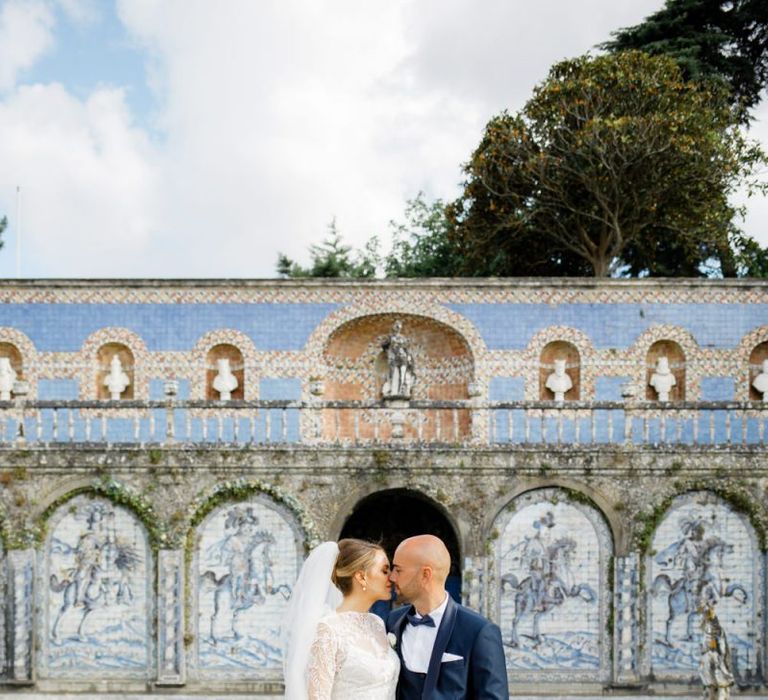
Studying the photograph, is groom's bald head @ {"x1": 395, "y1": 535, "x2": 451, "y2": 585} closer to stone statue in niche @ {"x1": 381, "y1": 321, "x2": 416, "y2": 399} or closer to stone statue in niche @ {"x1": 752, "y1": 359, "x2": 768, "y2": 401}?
stone statue in niche @ {"x1": 381, "y1": 321, "x2": 416, "y2": 399}

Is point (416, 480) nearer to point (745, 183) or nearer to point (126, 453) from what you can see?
point (126, 453)

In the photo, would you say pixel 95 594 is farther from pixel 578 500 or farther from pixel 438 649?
pixel 438 649

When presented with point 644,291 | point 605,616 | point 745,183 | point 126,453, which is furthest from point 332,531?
point 745,183

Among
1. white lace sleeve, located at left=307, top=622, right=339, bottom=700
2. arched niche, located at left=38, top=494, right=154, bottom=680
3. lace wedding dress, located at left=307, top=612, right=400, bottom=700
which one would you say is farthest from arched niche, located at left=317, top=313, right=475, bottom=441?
white lace sleeve, located at left=307, top=622, right=339, bottom=700

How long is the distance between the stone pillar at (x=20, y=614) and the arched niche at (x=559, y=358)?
11.3 metres

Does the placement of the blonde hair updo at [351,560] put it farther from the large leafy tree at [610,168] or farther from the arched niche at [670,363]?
the large leafy tree at [610,168]

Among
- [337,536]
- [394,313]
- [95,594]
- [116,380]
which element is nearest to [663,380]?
[394,313]

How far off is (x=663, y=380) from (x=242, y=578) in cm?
1015

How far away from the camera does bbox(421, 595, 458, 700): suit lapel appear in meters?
5.83

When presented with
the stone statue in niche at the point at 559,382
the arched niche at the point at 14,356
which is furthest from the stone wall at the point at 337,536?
the arched niche at the point at 14,356

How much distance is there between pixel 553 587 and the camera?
Result: 18047 mm

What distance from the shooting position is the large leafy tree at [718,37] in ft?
101

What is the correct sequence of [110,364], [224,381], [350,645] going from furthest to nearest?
[110,364] < [224,381] < [350,645]

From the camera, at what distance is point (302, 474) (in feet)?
59.6
